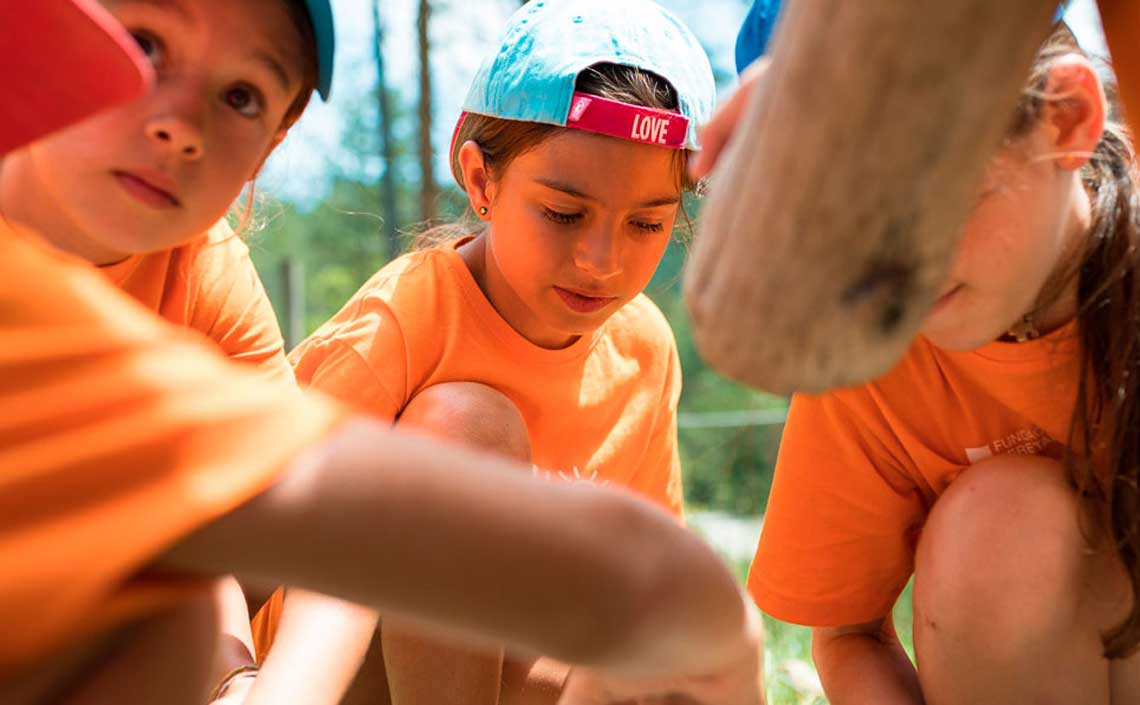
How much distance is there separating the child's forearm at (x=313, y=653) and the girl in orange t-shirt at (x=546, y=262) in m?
0.25

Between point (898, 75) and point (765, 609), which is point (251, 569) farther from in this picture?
point (765, 609)

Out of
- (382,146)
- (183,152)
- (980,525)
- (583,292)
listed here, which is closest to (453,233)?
(583,292)

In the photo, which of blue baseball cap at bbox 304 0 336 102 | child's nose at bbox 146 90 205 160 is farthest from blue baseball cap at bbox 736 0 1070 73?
child's nose at bbox 146 90 205 160

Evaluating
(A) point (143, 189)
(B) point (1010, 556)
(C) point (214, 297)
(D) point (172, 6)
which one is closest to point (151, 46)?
(D) point (172, 6)

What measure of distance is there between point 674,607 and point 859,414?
827 millimetres

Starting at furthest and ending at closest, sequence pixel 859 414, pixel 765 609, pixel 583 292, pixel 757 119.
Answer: pixel 583 292, pixel 765 609, pixel 859 414, pixel 757 119

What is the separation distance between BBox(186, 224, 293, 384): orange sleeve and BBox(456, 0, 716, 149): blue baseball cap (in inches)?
17.2

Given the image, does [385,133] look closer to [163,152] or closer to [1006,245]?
[163,152]

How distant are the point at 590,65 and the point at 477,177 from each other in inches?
11.3

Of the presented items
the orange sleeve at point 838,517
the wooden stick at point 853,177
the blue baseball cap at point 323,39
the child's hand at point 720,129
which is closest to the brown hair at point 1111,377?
the orange sleeve at point 838,517

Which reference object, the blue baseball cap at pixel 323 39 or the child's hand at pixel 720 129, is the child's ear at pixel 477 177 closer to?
the blue baseball cap at pixel 323 39

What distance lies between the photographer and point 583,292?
1713mm

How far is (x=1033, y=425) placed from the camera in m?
1.37

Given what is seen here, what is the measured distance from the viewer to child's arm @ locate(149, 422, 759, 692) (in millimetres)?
620
